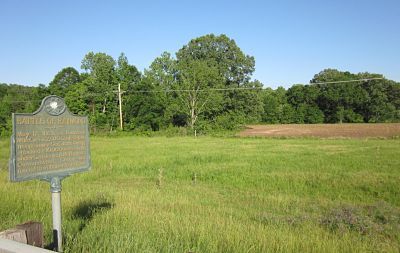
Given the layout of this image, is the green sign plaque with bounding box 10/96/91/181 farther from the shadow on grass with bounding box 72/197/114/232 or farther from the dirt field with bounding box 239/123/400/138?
the dirt field with bounding box 239/123/400/138

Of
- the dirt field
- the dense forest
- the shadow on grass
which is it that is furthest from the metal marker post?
the dense forest

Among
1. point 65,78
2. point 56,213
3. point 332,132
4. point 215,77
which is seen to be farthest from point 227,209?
point 65,78

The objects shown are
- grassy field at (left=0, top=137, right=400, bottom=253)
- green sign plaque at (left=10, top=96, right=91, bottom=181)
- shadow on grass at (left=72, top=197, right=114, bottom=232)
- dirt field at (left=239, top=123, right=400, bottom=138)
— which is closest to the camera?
green sign plaque at (left=10, top=96, right=91, bottom=181)

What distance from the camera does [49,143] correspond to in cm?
536

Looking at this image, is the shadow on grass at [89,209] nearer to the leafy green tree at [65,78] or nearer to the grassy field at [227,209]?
the grassy field at [227,209]

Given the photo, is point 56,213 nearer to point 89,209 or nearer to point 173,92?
point 89,209

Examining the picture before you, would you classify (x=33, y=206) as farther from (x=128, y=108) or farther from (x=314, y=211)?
(x=128, y=108)

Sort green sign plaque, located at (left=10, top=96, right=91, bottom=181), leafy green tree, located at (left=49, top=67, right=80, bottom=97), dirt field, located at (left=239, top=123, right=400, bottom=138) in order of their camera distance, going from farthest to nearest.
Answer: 1. leafy green tree, located at (left=49, top=67, right=80, bottom=97)
2. dirt field, located at (left=239, top=123, right=400, bottom=138)
3. green sign plaque, located at (left=10, top=96, right=91, bottom=181)

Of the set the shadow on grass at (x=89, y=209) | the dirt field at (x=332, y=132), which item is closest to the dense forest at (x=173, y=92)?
the dirt field at (x=332, y=132)

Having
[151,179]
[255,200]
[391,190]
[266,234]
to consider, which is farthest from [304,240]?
[151,179]

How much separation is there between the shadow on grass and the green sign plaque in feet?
4.26

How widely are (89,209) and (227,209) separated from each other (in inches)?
125

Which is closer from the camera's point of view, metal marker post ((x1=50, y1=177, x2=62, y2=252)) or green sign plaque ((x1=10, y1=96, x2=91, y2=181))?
metal marker post ((x1=50, y1=177, x2=62, y2=252))

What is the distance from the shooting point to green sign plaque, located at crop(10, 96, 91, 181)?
4977mm
